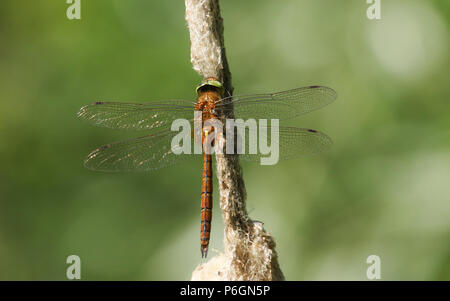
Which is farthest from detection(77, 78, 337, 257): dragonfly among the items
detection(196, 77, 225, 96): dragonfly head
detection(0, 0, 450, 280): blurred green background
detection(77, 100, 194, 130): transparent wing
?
detection(0, 0, 450, 280): blurred green background

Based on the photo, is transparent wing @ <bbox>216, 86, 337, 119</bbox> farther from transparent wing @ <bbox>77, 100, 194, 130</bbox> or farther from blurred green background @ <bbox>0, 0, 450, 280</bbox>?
blurred green background @ <bbox>0, 0, 450, 280</bbox>

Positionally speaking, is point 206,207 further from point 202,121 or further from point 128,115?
point 128,115

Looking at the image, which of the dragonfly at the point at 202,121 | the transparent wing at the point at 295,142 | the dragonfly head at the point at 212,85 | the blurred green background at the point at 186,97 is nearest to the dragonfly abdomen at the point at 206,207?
the dragonfly at the point at 202,121

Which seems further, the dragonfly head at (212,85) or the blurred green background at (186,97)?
the blurred green background at (186,97)

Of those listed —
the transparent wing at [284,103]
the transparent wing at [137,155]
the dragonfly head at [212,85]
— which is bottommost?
the transparent wing at [137,155]

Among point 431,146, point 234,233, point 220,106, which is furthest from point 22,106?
point 431,146

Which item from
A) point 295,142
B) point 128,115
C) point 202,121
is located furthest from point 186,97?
point 295,142

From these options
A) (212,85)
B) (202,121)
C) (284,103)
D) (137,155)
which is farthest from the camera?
(137,155)

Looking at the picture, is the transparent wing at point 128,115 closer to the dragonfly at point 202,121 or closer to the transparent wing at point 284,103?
the dragonfly at point 202,121
